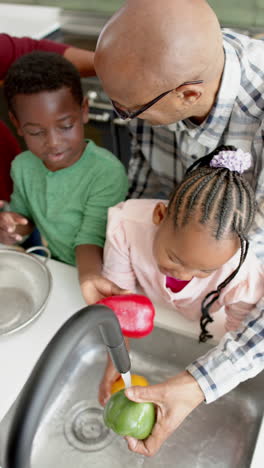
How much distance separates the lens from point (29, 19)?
235 cm

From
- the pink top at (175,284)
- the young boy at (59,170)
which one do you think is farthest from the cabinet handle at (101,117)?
the pink top at (175,284)

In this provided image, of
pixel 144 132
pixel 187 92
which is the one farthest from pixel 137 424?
pixel 144 132

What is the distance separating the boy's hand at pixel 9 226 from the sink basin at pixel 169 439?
0.37 metres

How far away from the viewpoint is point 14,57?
1364 millimetres

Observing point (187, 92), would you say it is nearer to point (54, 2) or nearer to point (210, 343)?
point (210, 343)

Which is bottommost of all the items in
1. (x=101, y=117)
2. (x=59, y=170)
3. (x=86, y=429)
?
(x=86, y=429)

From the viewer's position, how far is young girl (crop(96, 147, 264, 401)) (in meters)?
0.76

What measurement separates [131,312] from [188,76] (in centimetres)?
44

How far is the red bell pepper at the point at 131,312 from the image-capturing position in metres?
0.79

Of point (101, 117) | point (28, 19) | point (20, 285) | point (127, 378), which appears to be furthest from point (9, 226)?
point (28, 19)

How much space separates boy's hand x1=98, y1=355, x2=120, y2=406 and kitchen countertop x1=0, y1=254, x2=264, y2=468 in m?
0.14

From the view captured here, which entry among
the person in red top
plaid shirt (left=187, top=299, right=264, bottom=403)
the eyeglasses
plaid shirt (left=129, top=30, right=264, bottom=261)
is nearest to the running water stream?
plaid shirt (left=187, top=299, right=264, bottom=403)

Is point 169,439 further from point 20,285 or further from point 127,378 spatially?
point 20,285

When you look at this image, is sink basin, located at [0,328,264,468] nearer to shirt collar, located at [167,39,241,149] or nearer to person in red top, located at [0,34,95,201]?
shirt collar, located at [167,39,241,149]
